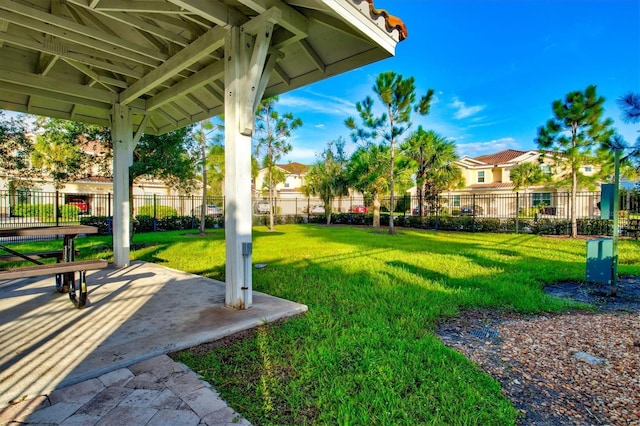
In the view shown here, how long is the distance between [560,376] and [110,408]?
298 cm

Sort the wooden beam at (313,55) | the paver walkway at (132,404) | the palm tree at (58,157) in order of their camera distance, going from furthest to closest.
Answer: the palm tree at (58,157), the wooden beam at (313,55), the paver walkway at (132,404)

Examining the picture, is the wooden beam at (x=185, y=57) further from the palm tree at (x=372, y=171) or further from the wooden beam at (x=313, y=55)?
the palm tree at (x=372, y=171)

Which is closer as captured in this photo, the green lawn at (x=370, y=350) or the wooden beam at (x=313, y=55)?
the green lawn at (x=370, y=350)

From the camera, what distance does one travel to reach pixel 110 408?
1777 mm

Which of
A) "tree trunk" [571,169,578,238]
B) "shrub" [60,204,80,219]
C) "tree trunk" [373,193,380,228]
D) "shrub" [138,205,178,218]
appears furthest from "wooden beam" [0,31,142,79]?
"tree trunk" [373,193,380,228]

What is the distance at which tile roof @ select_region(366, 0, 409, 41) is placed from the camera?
2.88 metres

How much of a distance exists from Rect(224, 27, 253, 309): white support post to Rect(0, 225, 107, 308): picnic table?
4.48ft

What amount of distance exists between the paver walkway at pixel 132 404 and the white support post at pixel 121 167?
4103 millimetres

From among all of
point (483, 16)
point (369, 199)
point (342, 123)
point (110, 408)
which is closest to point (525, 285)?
point (110, 408)

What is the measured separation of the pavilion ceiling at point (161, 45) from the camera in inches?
120

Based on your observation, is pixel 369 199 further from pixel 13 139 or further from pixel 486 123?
pixel 486 123

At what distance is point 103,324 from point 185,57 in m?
3.03

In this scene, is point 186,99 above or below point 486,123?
below

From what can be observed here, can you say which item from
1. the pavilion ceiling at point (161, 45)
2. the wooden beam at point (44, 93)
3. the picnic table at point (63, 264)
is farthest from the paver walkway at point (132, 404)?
the wooden beam at point (44, 93)
